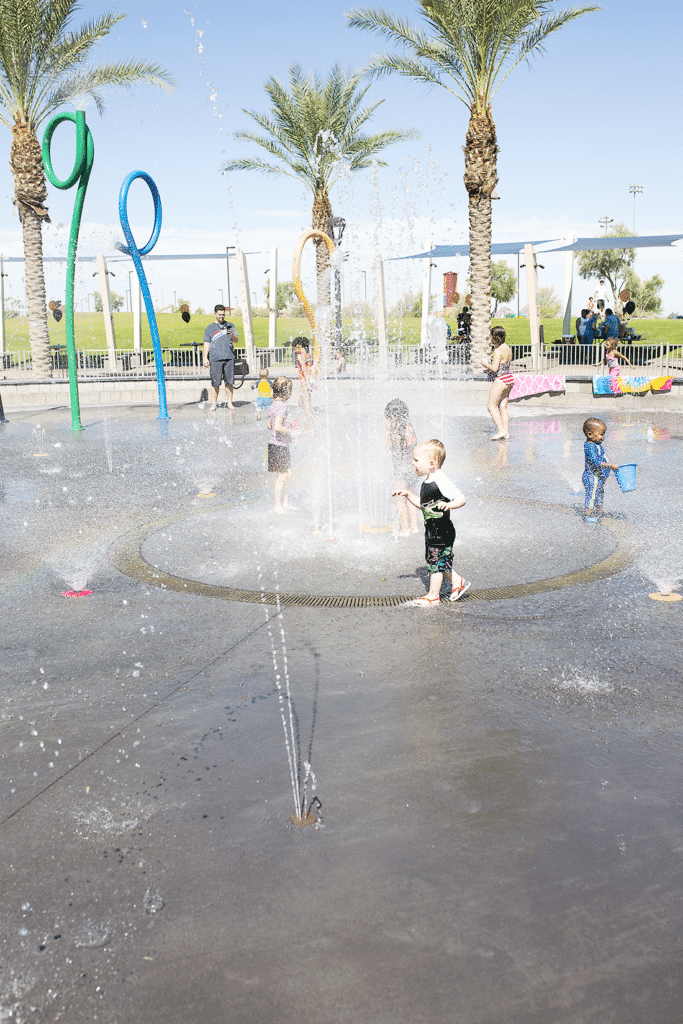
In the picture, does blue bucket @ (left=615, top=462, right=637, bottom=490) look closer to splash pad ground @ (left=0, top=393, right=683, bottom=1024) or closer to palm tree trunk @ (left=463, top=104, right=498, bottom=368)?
splash pad ground @ (left=0, top=393, right=683, bottom=1024)

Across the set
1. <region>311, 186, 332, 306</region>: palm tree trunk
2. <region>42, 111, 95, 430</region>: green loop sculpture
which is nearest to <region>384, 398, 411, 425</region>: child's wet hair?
<region>42, 111, 95, 430</region>: green loop sculpture

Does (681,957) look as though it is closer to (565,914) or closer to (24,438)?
(565,914)

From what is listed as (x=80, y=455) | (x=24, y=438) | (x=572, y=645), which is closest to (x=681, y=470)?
(x=572, y=645)

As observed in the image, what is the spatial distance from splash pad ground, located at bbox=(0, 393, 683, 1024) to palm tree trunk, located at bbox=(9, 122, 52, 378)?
17.7 m

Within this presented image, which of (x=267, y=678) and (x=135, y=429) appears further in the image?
(x=135, y=429)

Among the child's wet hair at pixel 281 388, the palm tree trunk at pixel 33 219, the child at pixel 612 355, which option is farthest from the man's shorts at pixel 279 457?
the palm tree trunk at pixel 33 219

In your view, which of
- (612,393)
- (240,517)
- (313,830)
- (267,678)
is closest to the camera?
(313,830)

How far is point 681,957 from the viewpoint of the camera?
254cm

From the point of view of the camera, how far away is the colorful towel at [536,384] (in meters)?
19.0

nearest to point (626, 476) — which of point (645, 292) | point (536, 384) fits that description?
point (536, 384)

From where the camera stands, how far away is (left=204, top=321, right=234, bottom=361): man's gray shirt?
16859 millimetres

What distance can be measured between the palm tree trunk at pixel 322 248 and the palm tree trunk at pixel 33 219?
886 cm

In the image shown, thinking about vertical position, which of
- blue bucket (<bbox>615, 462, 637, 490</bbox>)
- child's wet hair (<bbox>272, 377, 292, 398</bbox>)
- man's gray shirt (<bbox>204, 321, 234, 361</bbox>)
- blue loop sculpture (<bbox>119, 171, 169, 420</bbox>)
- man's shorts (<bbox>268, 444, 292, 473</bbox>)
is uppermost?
blue loop sculpture (<bbox>119, 171, 169, 420</bbox>)

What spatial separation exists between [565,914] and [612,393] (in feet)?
56.2
